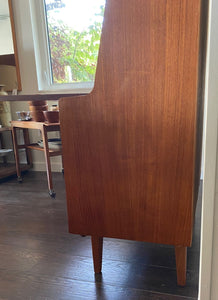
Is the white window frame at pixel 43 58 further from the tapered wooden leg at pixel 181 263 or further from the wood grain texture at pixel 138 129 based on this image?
the tapered wooden leg at pixel 181 263

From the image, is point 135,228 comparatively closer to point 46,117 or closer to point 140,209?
point 140,209

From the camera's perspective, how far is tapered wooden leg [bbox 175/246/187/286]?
37.6 inches

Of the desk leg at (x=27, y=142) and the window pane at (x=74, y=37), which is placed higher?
the window pane at (x=74, y=37)

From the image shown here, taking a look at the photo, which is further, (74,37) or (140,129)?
(74,37)

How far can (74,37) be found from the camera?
2.53 m

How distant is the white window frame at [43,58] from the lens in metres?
2.55

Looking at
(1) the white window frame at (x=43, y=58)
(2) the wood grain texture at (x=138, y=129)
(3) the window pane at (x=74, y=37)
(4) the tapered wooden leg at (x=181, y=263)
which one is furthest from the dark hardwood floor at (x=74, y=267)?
(3) the window pane at (x=74, y=37)

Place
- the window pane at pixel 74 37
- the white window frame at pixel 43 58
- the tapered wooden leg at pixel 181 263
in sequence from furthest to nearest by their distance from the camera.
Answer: the white window frame at pixel 43 58, the window pane at pixel 74 37, the tapered wooden leg at pixel 181 263

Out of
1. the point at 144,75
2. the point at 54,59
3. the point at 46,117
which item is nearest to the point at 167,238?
the point at 144,75

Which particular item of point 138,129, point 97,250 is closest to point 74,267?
point 97,250

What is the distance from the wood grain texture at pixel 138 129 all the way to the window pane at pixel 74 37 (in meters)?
1.76

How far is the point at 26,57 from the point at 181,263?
2427 millimetres

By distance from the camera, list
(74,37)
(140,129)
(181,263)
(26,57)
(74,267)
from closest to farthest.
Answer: (140,129)
(181,263)
(74,267)
(74,37)
(26,57)

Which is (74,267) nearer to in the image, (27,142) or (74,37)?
(27,142)
